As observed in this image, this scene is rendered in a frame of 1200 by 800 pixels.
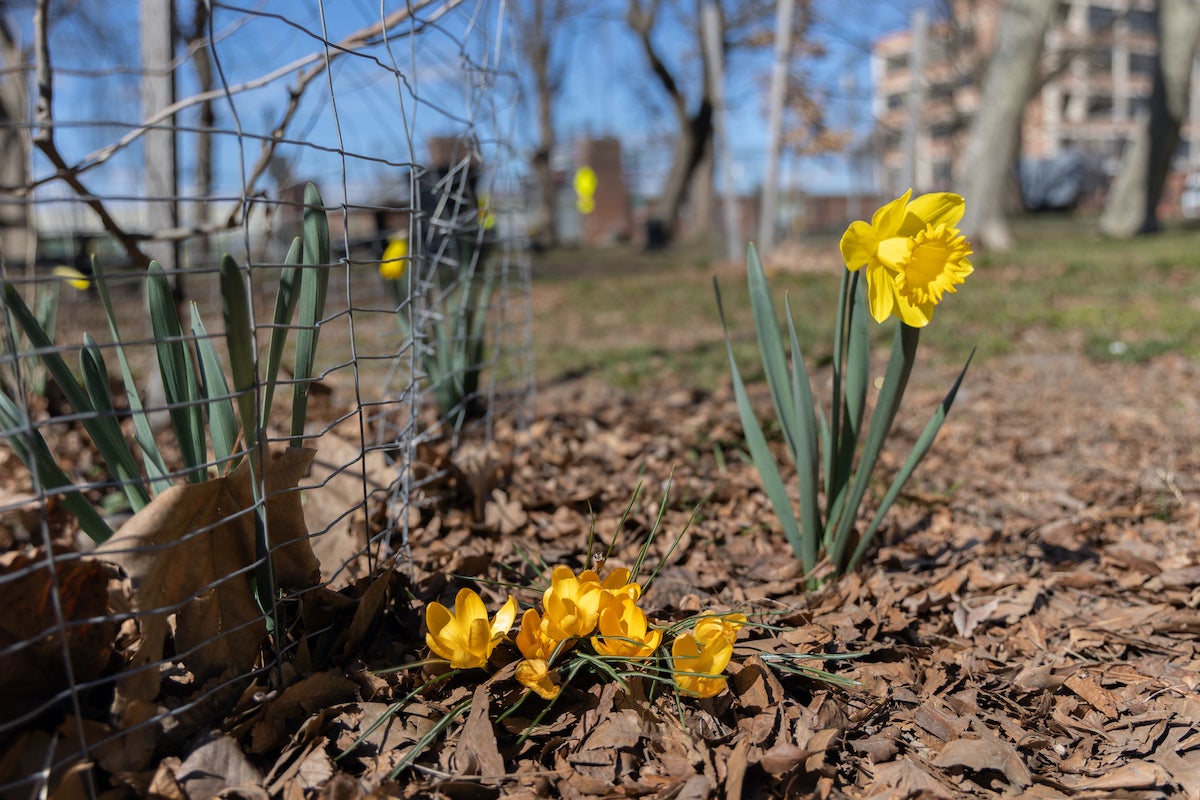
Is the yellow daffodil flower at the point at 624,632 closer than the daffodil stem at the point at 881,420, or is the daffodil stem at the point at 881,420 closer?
the yellow daffodil flower at the point at 624,632

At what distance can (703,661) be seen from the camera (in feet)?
4.30

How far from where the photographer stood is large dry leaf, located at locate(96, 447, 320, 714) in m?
1.14

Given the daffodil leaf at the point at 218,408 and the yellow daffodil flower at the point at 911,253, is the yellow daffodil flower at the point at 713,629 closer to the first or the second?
the yellow daffodil flower at the point at 911,253

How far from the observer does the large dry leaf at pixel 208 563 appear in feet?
3.73

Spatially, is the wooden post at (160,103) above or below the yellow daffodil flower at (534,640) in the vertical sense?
above

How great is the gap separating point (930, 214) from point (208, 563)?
1.27 meters

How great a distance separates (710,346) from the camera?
16.7 ft

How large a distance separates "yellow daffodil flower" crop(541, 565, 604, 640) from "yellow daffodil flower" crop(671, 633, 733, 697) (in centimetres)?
14

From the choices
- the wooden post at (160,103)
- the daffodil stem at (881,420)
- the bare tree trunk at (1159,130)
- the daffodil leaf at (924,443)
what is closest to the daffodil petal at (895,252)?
the daffodil stem at (881,420)

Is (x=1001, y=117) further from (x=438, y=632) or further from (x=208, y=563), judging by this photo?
(x=208, y=563)

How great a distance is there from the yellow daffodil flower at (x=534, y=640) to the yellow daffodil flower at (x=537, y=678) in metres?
0.03

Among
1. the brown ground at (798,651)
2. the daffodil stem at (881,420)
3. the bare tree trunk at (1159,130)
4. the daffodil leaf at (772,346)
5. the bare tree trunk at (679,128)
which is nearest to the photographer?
the brown ground at (798,651)

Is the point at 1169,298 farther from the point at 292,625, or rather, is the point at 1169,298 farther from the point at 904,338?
the point at 292,625

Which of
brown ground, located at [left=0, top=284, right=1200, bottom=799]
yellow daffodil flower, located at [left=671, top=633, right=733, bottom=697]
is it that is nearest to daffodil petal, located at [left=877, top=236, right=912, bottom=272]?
brown ground, located at [left=0, top=284, right=1200, bottom=799]
